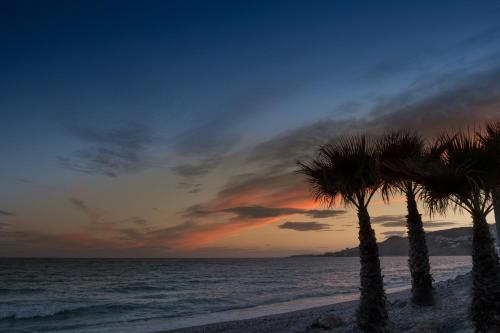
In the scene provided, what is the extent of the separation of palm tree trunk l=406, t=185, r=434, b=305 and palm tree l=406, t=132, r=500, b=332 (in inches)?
226

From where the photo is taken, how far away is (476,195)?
9.96 metres

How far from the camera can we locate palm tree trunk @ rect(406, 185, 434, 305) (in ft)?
52.2

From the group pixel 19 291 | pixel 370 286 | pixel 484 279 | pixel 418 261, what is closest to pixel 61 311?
pixel 19 291

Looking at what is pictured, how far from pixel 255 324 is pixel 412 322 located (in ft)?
29.7

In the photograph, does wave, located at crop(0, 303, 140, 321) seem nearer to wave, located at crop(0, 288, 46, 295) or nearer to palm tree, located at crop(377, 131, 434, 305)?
wave, located at crop(0, 288, 46, 295)

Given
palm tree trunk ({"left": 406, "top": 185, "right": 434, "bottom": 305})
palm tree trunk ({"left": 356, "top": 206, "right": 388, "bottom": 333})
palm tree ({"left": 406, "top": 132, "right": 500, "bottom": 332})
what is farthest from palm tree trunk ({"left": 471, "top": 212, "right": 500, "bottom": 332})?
palm tree trunk ({"left": 406, "top": 185, "right": 434, "bottom": 305})

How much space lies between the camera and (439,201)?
34.3 feet

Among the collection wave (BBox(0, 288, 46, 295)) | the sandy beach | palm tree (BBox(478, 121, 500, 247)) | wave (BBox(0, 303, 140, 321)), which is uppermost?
palm tree (BBox(478, 121, 500, 247))

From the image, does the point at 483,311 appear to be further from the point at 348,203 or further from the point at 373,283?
the point at 348,203

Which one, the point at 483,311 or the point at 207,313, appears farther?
the point at 207,313

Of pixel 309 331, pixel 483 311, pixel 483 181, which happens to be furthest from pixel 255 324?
pixel 483 181

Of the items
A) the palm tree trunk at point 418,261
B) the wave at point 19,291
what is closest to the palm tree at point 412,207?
the palm tree trunk at point 418,261

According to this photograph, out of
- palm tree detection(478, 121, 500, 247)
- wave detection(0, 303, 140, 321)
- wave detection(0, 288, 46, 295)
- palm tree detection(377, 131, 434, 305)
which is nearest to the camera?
palm tree detection(478, 121, 500, 247)

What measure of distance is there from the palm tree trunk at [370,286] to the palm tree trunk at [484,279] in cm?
289
